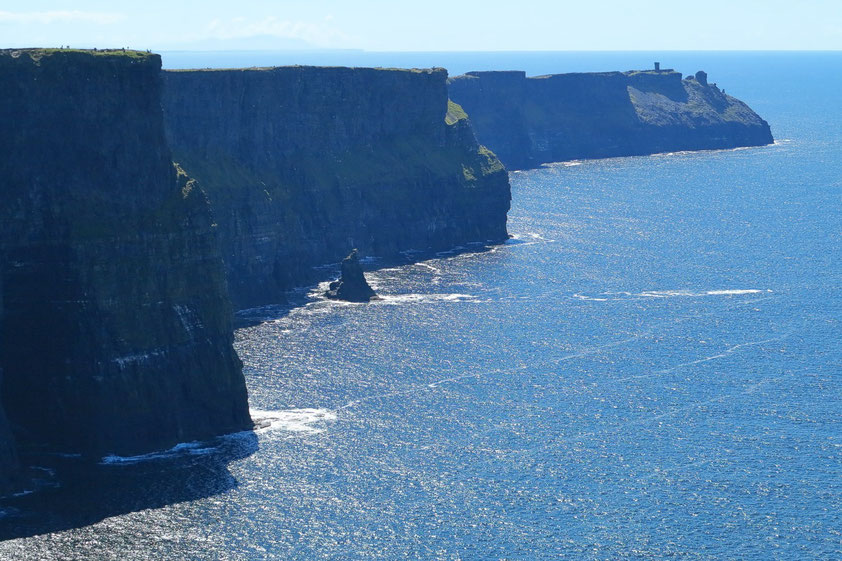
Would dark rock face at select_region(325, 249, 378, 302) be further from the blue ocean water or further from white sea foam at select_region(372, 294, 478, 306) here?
the blue ocean water

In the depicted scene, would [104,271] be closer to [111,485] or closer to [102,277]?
[102,277]

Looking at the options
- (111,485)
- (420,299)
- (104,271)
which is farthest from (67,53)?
(420,299)

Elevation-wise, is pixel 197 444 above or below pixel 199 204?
below

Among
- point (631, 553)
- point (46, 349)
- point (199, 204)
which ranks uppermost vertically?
point (199, 204)

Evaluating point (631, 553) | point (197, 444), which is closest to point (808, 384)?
point (631, 553)

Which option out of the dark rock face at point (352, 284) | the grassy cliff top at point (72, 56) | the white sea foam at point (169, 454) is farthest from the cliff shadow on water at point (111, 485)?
the dark rock face at point (352, 284)

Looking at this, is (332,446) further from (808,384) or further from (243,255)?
(243,255)

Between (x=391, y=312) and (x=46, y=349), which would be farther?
(x=391, y=312)
